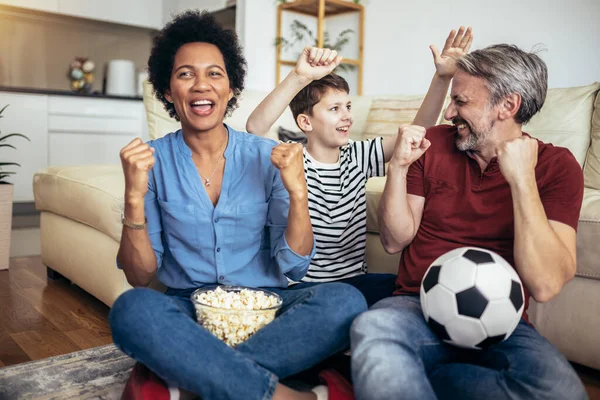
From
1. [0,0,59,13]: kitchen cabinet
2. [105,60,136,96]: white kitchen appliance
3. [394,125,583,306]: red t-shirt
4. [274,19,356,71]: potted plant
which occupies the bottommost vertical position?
[394,125,583,306]: red t-shirt

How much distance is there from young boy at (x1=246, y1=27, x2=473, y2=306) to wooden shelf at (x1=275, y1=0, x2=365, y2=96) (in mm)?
2433

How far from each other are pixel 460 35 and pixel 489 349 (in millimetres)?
973

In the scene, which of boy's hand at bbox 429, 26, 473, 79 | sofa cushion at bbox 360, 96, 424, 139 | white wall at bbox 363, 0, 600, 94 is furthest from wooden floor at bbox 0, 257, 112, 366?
white wall at bbox 363, 0, 600, 94

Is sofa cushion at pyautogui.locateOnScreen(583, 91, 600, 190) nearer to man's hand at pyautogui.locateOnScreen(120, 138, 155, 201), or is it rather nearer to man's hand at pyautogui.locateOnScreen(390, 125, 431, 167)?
man's hand at pyautogui.locateOnScreen(390, 125, 431, 167)

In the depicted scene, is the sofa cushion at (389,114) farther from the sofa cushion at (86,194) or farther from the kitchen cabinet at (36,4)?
the kitchen cabinet at (36,4)

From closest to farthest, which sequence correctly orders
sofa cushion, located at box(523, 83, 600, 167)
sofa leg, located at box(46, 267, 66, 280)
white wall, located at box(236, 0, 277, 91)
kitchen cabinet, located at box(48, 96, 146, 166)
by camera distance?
sofa cushion, located at box(523, 83, 600, 167) < sofa leg, located at box(46, 267, 66, 280) < white wall, located at box(236, 0, 277, 91) < kitchen cabinet, located at box(48, 96, 146, 166)

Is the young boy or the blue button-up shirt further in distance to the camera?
the young boy

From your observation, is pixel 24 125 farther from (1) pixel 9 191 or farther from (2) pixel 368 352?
(2) pixel 368 352

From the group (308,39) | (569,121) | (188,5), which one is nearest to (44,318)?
(569,121)

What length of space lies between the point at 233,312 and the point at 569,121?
185cm

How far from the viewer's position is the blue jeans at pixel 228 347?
122 cm

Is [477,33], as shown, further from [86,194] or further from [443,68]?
[86,194]

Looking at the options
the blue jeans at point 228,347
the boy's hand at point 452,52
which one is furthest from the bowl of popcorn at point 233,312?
the boy's hand at point 452,52

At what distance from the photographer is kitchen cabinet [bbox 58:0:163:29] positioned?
204 inches
